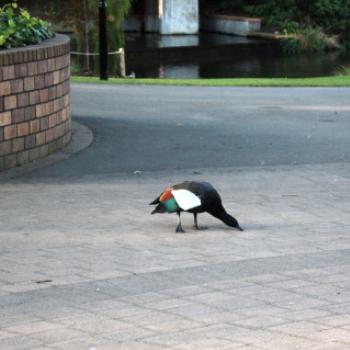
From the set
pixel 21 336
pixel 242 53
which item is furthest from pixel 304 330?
pixel 242 53

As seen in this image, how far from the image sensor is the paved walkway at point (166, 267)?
6539 mm

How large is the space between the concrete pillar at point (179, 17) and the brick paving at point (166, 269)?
50.0 metres

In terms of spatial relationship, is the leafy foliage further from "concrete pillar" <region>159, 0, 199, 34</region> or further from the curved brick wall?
"concrete pillar" <region>159, 0, 199, 34</region>

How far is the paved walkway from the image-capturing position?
21.5ft

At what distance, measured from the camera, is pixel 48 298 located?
735 centimetres

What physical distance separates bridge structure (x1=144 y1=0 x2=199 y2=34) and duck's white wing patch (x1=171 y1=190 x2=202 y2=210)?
52698 mm

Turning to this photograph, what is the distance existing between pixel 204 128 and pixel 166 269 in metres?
8.77

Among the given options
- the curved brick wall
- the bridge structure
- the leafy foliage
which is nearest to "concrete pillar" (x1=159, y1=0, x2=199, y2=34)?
the bridge structure

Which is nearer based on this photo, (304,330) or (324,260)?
(304,330)

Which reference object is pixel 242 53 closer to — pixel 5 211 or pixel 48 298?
pixel 5 211

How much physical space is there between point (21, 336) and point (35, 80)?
6760mm

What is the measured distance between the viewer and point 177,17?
62.5 meters

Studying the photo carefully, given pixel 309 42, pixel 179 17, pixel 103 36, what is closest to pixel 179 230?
pixel 103 36

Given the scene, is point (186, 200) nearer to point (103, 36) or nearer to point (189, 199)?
point (189, 199)
